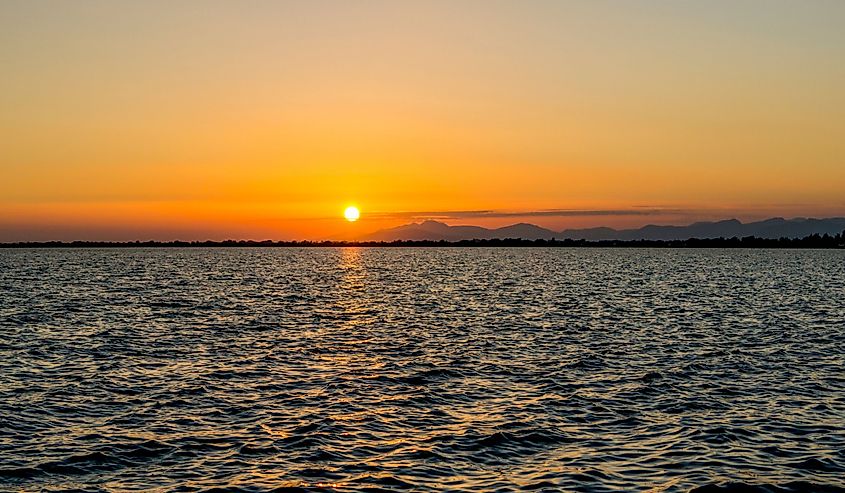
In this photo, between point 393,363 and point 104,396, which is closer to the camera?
point 104,396

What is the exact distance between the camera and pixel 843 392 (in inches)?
1166

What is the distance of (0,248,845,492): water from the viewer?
20.2 m

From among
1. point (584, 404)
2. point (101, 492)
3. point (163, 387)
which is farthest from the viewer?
point (163, 387)

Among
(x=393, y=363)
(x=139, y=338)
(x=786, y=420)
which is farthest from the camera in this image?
(x=139, y=338)

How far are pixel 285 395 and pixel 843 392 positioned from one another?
68.6 feet

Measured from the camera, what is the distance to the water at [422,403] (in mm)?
20234

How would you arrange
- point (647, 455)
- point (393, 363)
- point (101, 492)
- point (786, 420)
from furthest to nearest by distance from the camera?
point (393, 363) < point (786, 420) < point (647, 455) < point (101, 492)

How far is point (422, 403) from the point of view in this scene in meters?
28.3

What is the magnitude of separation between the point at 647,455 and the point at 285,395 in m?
13.9

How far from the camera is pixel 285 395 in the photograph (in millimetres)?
29609

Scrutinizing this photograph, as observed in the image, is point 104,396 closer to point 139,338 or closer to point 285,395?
point 285,395

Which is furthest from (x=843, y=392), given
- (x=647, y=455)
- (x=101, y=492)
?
(x=101, y=492)

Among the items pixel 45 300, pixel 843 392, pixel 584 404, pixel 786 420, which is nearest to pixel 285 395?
pixel 584 404

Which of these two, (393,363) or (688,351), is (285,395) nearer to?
(393,363)
